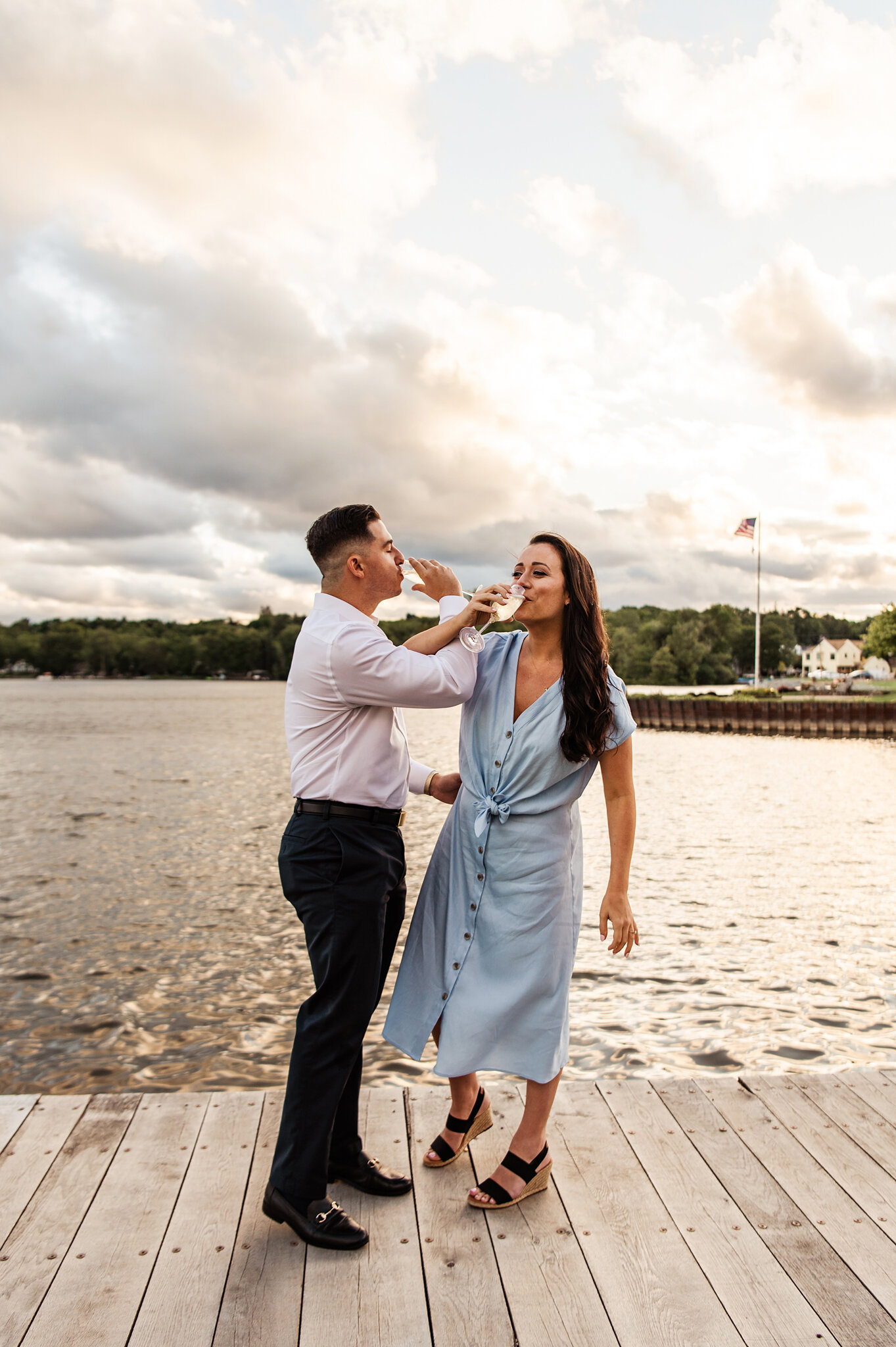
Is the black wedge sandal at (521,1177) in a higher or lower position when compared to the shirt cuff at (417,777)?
lower

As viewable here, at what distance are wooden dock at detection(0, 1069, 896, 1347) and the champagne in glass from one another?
1.84 metres

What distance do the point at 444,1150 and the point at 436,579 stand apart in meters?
2.03

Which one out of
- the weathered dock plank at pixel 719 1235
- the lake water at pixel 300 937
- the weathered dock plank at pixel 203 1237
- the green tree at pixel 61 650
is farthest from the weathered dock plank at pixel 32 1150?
the green tree at pixel 61 650

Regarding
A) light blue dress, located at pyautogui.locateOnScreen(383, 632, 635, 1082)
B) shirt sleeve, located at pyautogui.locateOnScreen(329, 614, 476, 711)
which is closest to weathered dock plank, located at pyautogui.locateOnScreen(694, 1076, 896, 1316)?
light blue dress, located at pyautogui.locateOnScreen(383, 632, 635, 1082)

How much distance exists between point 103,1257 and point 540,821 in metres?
1.85

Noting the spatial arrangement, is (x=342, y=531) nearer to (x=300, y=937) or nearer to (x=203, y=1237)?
(x=203, y=1237)

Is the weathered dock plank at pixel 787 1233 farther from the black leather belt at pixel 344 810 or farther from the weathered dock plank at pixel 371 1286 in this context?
the black leather belt at pixel 344 810

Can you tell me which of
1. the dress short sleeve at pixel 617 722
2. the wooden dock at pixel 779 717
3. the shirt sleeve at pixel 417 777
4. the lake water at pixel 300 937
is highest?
the dress short sleeve at pixel 617 722

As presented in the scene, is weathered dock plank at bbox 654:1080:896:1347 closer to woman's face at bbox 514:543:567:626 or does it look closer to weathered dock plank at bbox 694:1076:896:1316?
weathered dock plank at bbox 694:1076:896:1316

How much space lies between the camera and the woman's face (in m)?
3.15

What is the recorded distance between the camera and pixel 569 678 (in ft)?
10.2

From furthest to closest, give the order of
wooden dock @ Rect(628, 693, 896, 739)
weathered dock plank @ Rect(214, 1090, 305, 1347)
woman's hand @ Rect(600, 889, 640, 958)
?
wooden dock @ Rect(628, 693, 896, 739) < woman's hand @ Rect(600, 889, 640, 958) < weathered dock plank @ Rect(214, 1090, 305, 1347)

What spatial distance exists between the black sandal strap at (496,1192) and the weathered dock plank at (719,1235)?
53 cm

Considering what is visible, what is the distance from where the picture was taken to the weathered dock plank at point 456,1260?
246 centimetres
